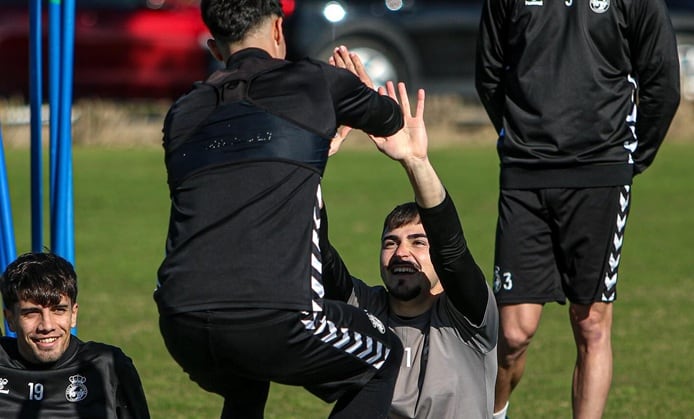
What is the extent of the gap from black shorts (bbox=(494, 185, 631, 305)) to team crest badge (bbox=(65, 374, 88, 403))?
205cm

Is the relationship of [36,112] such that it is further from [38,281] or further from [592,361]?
[592,361]

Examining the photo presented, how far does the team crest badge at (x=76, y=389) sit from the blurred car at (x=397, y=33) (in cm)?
1157

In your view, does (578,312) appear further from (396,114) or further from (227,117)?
(227,117)

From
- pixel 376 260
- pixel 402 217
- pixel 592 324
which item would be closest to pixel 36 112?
pixel 402 217

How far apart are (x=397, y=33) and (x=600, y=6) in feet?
34.4

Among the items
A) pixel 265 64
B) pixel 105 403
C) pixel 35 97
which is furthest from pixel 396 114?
pixel 35 97

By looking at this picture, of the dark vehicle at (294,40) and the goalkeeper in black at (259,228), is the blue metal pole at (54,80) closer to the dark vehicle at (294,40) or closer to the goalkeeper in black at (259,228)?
the goalkeeper in black at (259,228)

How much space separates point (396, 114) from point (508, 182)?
206 cm

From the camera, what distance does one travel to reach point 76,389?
17.2 feet

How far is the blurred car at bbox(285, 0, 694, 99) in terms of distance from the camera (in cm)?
1669

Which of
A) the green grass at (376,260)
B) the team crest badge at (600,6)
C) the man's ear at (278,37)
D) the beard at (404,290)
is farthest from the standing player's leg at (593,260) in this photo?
the man's ear at (278,37)

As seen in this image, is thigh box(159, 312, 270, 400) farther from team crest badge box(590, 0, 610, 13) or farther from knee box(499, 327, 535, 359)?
team crest badge box(590, 0, 610, 13)

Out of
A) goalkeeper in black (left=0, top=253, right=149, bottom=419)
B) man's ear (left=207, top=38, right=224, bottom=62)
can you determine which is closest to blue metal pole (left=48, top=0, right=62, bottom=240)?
goalkeeper in black (left=0, top=253, right=149, bottom=419)

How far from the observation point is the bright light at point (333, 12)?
16797 mm
